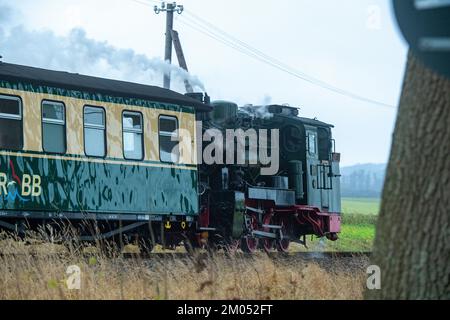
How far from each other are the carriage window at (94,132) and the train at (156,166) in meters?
0.02

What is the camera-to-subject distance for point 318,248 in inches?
933

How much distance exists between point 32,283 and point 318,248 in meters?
15.8

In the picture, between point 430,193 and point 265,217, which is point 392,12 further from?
point 265,217

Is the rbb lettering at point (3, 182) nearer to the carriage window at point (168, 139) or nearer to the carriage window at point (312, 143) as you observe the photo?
the carriage window at point (168, 139)

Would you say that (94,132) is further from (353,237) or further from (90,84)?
(353,237)

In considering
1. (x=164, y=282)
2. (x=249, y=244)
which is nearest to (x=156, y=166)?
(x=249, y=244)

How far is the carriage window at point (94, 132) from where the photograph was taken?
14.3 meters

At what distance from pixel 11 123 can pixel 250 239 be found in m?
7.21

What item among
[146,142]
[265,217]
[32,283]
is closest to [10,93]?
[146,142]

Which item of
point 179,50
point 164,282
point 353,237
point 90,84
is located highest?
point 179,50

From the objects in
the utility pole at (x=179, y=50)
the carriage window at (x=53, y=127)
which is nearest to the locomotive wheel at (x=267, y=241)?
the carriage window at (x=53, y=127)

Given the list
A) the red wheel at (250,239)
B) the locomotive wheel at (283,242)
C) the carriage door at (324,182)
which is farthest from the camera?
the carriage door at (324,182)

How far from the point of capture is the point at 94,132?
14445 mm

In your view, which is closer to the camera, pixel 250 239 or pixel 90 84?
pixel 90 84
